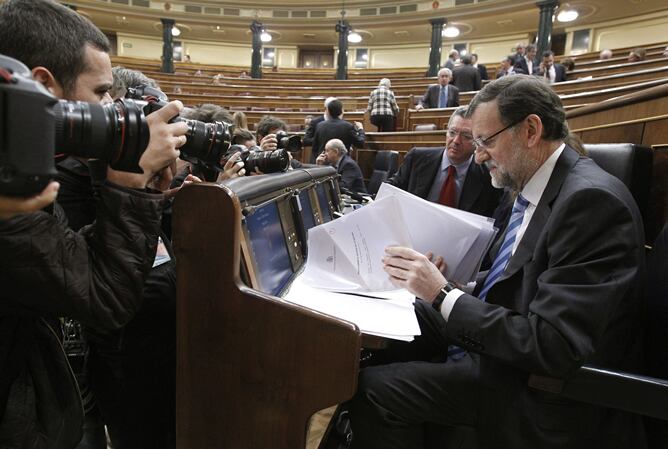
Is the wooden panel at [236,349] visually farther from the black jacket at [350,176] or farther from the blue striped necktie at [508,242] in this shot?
the black jacket at [350,176]

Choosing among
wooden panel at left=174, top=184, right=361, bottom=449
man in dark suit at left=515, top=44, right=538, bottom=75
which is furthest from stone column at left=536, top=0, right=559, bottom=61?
wooden panel at left=174, top=184, right=361, bottom=449

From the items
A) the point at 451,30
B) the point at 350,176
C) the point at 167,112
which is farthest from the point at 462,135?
the point at 451,30

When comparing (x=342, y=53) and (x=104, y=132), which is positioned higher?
(x=342, y=53)

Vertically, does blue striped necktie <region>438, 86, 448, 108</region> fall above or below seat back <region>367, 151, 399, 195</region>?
above

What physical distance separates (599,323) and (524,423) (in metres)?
0.27

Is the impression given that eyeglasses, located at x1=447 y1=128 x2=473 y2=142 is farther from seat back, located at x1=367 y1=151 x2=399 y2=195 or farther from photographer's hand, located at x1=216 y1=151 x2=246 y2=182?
seat back, located at x1=367 y1=151 x2=399 y2=195

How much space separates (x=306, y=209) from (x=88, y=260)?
0.87 meters

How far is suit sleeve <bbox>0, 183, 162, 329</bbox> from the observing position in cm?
55

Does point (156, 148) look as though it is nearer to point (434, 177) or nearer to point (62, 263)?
point (62, 263)

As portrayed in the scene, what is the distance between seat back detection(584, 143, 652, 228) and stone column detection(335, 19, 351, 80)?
10252mm

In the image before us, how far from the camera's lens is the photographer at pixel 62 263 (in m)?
0.58

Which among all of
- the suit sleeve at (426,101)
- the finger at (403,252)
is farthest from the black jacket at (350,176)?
the suit sleeve at (426,101)

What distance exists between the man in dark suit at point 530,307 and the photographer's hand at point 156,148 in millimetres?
547

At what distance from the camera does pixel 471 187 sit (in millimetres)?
2209
